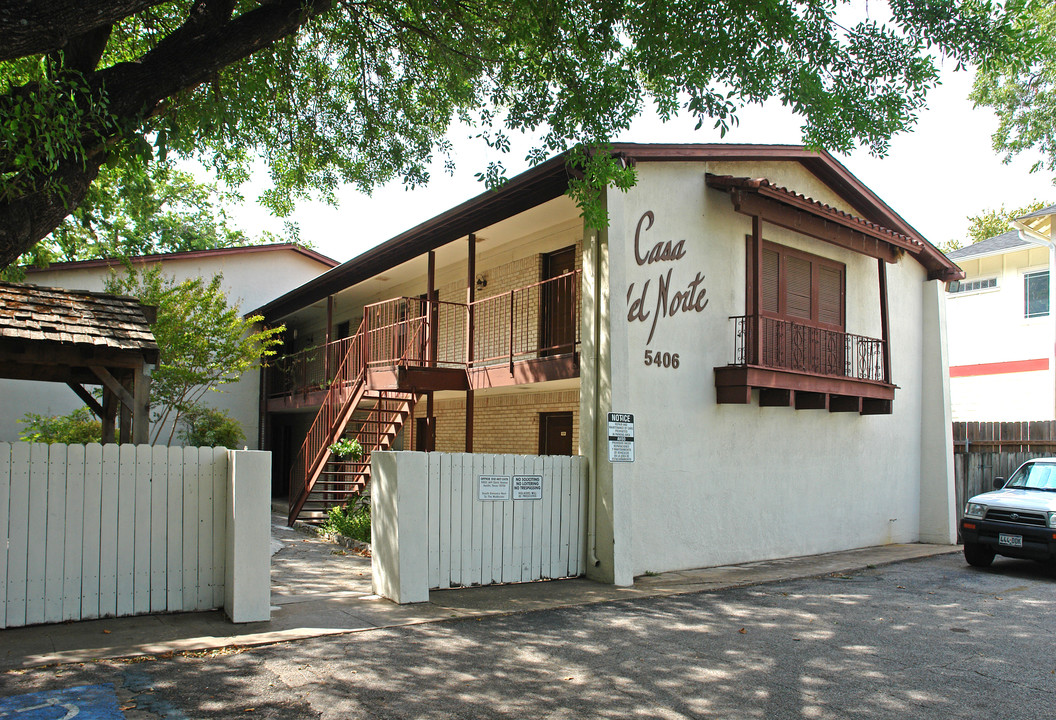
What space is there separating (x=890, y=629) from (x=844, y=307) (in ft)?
25.8

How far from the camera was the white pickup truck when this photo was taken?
11.1 metres

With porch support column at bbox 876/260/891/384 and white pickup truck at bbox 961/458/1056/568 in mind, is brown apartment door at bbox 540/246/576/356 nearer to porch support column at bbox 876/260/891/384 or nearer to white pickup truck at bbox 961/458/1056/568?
porch support column at bbox 876/260/891/384

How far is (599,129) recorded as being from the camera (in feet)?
31.6

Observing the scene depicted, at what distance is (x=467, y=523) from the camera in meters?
9.31

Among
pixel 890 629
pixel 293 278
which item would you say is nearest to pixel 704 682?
pixel 890 629

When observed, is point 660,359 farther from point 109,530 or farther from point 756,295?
point 109,530

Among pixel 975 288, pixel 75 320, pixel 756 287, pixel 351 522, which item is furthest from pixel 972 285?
pixel 75 320

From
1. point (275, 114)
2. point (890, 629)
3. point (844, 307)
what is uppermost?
point (275, 114)

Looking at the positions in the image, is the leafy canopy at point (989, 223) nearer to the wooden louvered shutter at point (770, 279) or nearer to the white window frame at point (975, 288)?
the white window frame at point (975, 288)

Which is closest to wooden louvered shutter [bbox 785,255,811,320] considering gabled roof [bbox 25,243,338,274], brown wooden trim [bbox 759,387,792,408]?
brown wooden trim [bbox 759,387,792,408]

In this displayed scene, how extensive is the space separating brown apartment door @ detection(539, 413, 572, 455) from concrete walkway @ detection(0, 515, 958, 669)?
12.5 feet

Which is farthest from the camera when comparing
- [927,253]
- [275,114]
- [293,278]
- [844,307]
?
[293,278]

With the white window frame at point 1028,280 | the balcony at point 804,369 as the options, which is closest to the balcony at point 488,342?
the balcony at point 804,369

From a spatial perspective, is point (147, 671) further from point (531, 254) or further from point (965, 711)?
point (531, 254)
